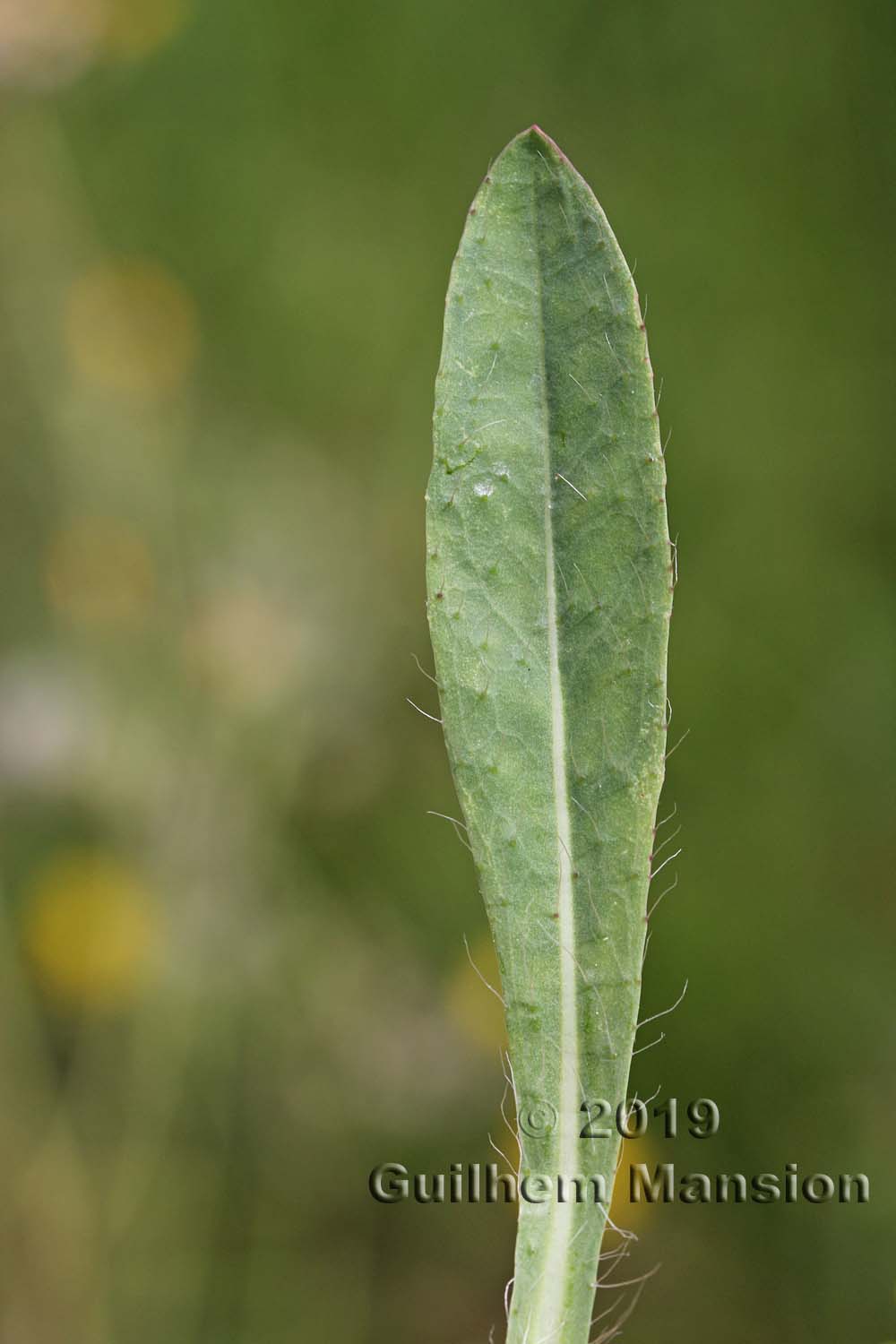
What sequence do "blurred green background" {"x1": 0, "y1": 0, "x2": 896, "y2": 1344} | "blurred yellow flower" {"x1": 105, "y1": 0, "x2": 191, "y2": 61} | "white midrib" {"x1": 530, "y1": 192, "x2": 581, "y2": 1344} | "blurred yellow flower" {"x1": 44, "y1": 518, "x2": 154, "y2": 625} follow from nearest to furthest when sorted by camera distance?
"white midrib" {"x1": 530, "y1": 192, "x2": 581, "y2": 1344}, "blurred green background" {"x1": 0, "y1": 0, "x2": 896, "y2": 1344}, "blurred yellow flower" {"x1": 44, "y1": 518, "x2": 154, "y2": 625}, "blurred yellow flower" {"x1": 105, "y1": 0, "x2": 191, "y2": 61}

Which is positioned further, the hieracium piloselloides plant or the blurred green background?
the blurred green background

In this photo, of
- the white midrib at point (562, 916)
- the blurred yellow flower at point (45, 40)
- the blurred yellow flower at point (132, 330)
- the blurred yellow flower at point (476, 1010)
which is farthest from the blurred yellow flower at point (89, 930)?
the white midrib at point (562, 916)

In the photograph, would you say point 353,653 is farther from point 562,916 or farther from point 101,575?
point 562,916

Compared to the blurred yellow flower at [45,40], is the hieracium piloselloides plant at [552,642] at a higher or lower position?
lower

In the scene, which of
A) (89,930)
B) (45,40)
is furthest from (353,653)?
(45,40)

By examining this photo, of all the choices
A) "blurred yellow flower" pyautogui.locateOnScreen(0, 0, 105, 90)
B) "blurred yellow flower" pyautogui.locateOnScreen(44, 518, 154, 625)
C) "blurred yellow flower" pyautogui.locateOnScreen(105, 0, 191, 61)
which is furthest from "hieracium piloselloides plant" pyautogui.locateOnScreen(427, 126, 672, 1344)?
"blurred yellow flower" pyautogui.locateOnScreen(105, 0, 191, 61)

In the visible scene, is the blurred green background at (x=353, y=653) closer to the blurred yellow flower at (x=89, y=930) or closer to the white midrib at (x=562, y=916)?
the blurred yellow flower at (x=89, y=930)

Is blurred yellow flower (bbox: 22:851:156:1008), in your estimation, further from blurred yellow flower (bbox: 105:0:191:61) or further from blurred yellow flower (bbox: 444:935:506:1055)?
blurred yellow flower (bbox: 105:0:191:61)
